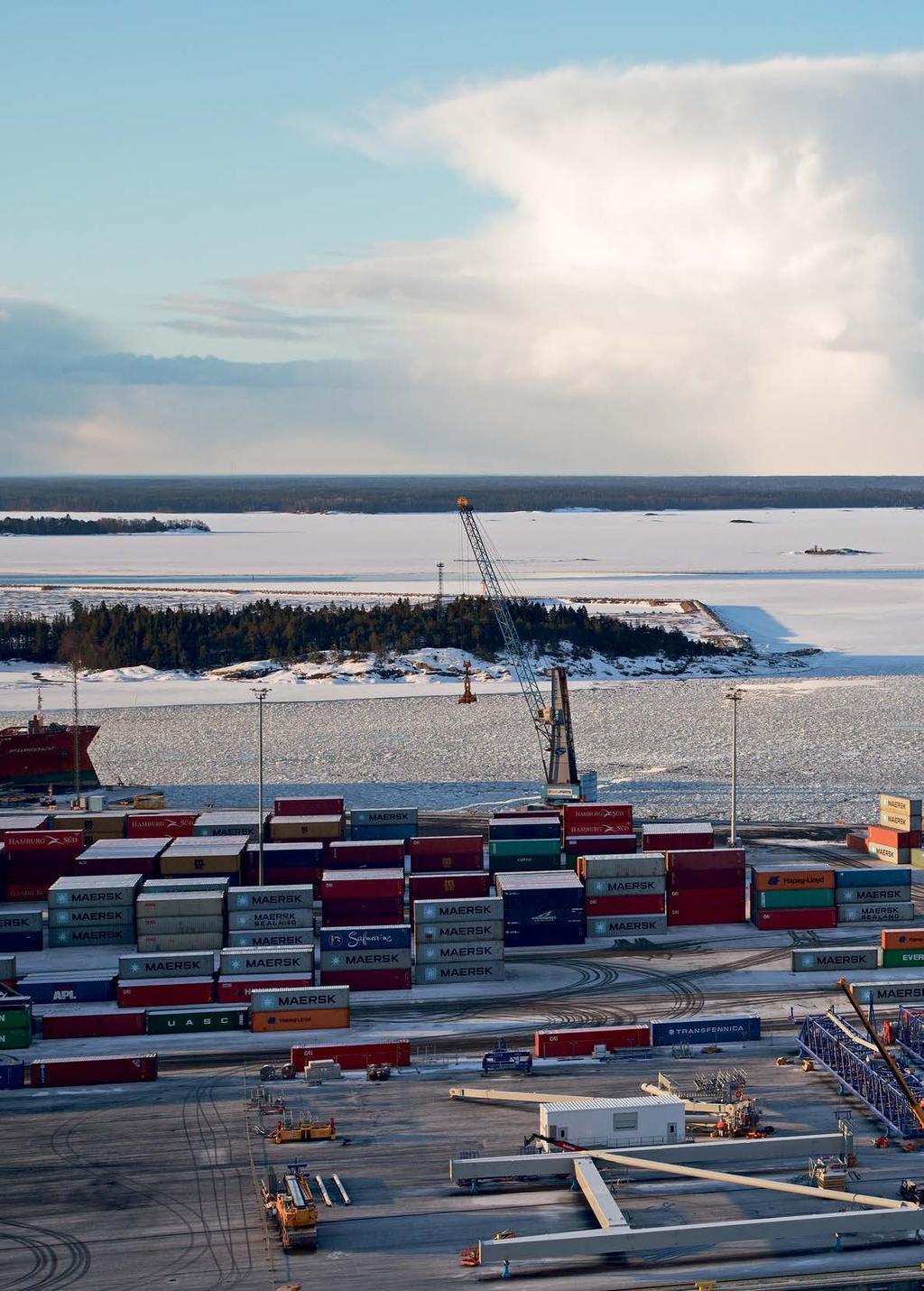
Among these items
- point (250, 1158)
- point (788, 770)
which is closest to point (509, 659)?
point (788, 770)

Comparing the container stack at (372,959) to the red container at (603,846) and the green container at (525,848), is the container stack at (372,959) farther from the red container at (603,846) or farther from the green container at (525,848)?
the red container at (603,846)

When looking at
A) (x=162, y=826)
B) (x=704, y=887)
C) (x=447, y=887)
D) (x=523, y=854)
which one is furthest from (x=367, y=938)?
(x=162, y=826)

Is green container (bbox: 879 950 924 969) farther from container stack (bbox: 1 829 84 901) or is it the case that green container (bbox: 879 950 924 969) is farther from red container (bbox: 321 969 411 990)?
container stack (bbox: 1 829 84 901)

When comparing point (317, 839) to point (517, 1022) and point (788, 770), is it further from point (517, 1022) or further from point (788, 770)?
point (788, 770)

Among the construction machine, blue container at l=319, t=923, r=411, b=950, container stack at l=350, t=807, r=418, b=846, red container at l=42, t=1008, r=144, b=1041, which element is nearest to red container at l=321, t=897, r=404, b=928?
blue container at l=319, t=923, r=411, b=950

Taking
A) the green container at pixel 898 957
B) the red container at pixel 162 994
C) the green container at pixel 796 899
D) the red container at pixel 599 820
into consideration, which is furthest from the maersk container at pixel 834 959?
the red container at pixel 162 994
